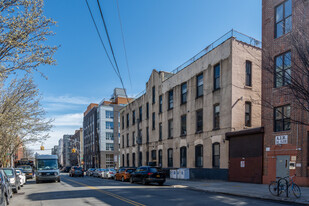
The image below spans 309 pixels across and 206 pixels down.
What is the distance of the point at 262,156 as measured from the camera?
19812 millimetres

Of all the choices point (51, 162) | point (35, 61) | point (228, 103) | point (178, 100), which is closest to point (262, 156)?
point (228, 103)

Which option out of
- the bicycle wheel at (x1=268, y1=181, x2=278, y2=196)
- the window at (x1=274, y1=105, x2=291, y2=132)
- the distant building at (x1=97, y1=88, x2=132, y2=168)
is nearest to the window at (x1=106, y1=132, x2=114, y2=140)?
the distant building at (x1=97, y1=88, x2=132, y2=168)

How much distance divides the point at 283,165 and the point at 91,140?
67.9 metres

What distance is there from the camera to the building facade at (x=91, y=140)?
7388cm

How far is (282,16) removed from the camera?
19.6 meters

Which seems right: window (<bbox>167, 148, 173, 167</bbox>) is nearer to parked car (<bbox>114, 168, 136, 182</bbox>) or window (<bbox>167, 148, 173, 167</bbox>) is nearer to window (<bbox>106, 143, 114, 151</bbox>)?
parked car (<bbox>114, 168, 136, 182</bbox>)

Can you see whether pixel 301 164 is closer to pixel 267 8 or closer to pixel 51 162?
pixel 267 8

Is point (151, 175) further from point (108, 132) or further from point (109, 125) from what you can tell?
point (109, 125)

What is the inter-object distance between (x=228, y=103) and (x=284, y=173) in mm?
7114

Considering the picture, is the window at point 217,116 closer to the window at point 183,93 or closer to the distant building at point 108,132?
the window at point 183,93

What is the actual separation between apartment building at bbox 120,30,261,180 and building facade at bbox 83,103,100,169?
128 ft

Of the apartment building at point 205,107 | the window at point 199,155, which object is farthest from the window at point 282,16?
the window at point 199,155

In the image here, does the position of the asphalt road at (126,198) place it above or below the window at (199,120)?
below

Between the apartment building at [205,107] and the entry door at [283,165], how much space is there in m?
4.31
